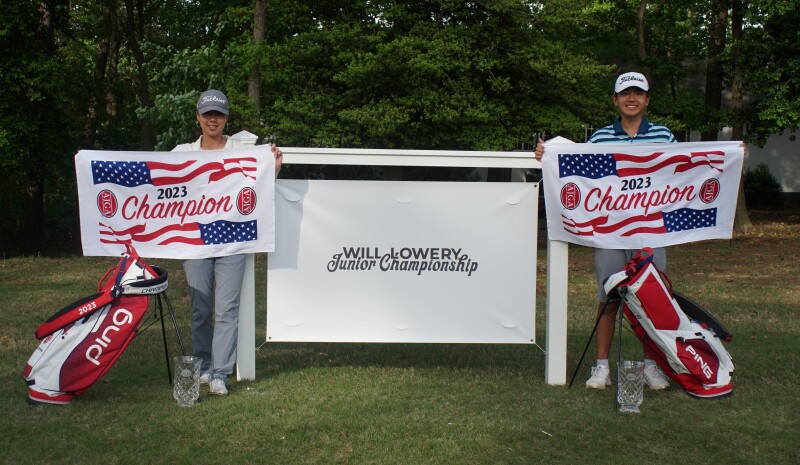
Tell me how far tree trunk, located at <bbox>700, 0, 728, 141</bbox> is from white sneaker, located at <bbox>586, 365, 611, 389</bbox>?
17740 mm

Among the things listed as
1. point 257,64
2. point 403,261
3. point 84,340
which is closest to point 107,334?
point 84,340

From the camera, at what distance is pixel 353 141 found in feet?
59.3

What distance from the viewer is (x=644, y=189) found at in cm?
597

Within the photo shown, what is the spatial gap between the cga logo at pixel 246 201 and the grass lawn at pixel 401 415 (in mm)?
1214

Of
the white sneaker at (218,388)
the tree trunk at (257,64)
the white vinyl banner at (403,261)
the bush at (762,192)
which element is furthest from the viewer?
the bush at (762,192)

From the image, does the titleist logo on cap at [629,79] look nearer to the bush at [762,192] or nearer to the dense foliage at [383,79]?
the dense foliage at [383,79]

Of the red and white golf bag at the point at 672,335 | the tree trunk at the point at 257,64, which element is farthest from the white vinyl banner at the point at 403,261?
the tree trunk at the point at 257,64

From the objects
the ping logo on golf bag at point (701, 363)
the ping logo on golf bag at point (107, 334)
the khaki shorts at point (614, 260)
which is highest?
the khaki shorts at point (614, 260)

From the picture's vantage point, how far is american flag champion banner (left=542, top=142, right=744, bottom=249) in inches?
233

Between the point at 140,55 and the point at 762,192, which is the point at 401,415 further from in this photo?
the point at 762,192

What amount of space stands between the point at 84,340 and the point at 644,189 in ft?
12.5

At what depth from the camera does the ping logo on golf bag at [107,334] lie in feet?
17.9

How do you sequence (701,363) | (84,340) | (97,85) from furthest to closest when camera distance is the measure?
1. (97,85)
2. (701,363)
3. (84,340)

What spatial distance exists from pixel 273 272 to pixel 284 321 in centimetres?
36
